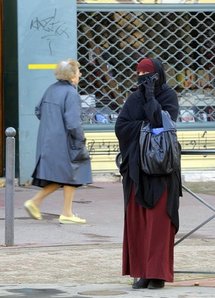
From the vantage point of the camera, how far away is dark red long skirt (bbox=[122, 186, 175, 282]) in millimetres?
7336

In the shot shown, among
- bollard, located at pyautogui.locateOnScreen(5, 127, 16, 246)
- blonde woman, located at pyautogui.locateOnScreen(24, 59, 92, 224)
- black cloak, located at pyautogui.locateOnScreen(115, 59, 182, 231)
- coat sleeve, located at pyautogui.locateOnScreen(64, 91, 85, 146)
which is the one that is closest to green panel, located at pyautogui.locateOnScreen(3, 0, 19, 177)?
blonde woman, located at pyautogui.locateOnScreen(24, 59, 92, 224)

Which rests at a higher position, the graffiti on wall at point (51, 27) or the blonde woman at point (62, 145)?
the graffiti on wall at point (51, 27)

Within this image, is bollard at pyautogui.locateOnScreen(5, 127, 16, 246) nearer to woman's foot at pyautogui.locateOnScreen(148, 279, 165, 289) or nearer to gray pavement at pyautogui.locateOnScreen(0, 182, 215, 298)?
gray pavement at pyautogui.locateOnScreen(0, 182, 215, 298)

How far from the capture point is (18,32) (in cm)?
1395

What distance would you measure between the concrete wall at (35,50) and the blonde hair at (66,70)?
125 inches

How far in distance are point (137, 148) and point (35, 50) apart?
681 cm

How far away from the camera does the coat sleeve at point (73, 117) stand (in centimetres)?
1070

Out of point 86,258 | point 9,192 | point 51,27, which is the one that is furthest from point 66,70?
point 51,27

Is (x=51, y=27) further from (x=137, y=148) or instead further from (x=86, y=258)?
(x=137, y=148)

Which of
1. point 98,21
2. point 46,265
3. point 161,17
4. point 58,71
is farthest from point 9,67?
point 46,265

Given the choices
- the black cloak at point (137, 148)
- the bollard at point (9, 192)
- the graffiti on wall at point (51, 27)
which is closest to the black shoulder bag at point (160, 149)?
the black cloak at point (137, 148)

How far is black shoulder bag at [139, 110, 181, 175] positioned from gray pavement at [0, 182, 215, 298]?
986 mm

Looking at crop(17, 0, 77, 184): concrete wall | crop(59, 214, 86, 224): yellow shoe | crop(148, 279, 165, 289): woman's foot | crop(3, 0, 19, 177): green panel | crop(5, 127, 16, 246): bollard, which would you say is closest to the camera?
crop(148, 279, 165, 289): woman's foot

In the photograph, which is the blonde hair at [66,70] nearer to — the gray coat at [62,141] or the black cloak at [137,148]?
the gray coat at [62,141]
